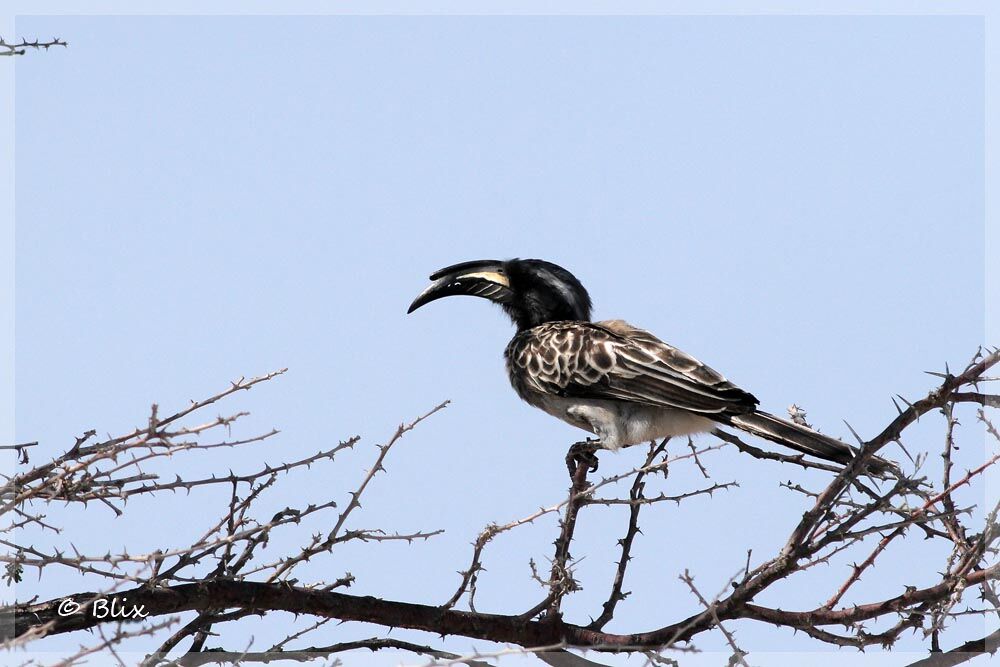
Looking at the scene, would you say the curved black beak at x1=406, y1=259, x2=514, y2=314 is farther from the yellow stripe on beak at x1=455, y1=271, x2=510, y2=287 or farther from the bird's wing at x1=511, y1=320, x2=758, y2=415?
the bird's wing at x1=511, y1=320, x2=758, y2=415

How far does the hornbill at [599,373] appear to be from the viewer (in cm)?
571

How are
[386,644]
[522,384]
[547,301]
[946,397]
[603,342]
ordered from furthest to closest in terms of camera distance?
[547,301]
[522,384]
[603,342]
[386,644]
[946,397]

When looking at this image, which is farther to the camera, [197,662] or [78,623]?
[197,662]

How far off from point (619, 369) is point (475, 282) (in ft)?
5.56

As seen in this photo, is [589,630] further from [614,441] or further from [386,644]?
[614,441]

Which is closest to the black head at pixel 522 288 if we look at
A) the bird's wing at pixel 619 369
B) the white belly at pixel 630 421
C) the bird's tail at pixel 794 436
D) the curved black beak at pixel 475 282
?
the curved black beak at pixel 475 282

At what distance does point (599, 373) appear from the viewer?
6.36 metres

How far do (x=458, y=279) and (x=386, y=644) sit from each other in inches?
136

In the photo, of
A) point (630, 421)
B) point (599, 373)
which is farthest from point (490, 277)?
point (630, 421)

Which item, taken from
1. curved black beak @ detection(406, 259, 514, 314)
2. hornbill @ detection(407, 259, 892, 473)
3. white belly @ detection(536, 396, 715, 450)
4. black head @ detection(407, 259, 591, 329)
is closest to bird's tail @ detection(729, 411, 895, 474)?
hornbill @ detection(407, 259, 892, 473)

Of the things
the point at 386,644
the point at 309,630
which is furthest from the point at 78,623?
the point at 386,644

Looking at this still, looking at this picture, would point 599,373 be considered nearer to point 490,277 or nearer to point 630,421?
point 630,421

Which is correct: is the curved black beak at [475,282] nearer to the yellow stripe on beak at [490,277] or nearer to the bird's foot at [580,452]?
the yellow stripe on beak at [490,277]

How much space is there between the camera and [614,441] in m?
6.20
